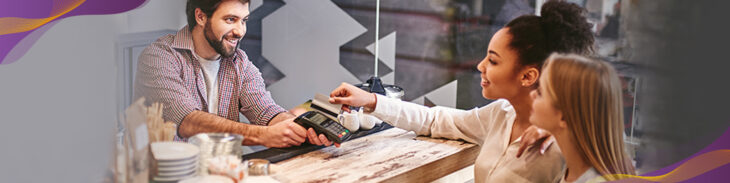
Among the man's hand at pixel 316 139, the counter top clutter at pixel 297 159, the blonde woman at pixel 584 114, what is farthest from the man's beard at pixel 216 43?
the blonde woman at pixel 584 114

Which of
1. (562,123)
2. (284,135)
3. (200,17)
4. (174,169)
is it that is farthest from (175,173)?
(562,123)

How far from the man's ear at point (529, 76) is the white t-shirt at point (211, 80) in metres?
1.14

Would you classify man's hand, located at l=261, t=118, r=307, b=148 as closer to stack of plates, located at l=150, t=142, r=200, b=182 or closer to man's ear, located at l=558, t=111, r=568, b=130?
stack of plates, located at l=150, t=142, r=200, b=182

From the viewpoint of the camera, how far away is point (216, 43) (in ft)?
Answer: 8.20

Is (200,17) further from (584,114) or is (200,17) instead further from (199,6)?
(584,114)

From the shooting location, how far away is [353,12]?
3.15m

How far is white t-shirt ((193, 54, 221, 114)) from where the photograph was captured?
2.52 meters

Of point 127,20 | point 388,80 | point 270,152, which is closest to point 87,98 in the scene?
point 127,20

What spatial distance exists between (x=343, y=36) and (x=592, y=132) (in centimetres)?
153

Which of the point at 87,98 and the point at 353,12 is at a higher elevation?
the point at 353,12

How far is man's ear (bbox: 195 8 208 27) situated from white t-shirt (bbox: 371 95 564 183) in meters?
0.69

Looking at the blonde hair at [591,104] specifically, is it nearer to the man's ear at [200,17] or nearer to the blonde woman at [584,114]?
the blonde woman at [584,114]

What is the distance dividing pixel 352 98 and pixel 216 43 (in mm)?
→ 538

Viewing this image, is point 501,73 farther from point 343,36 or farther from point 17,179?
point 17,179
